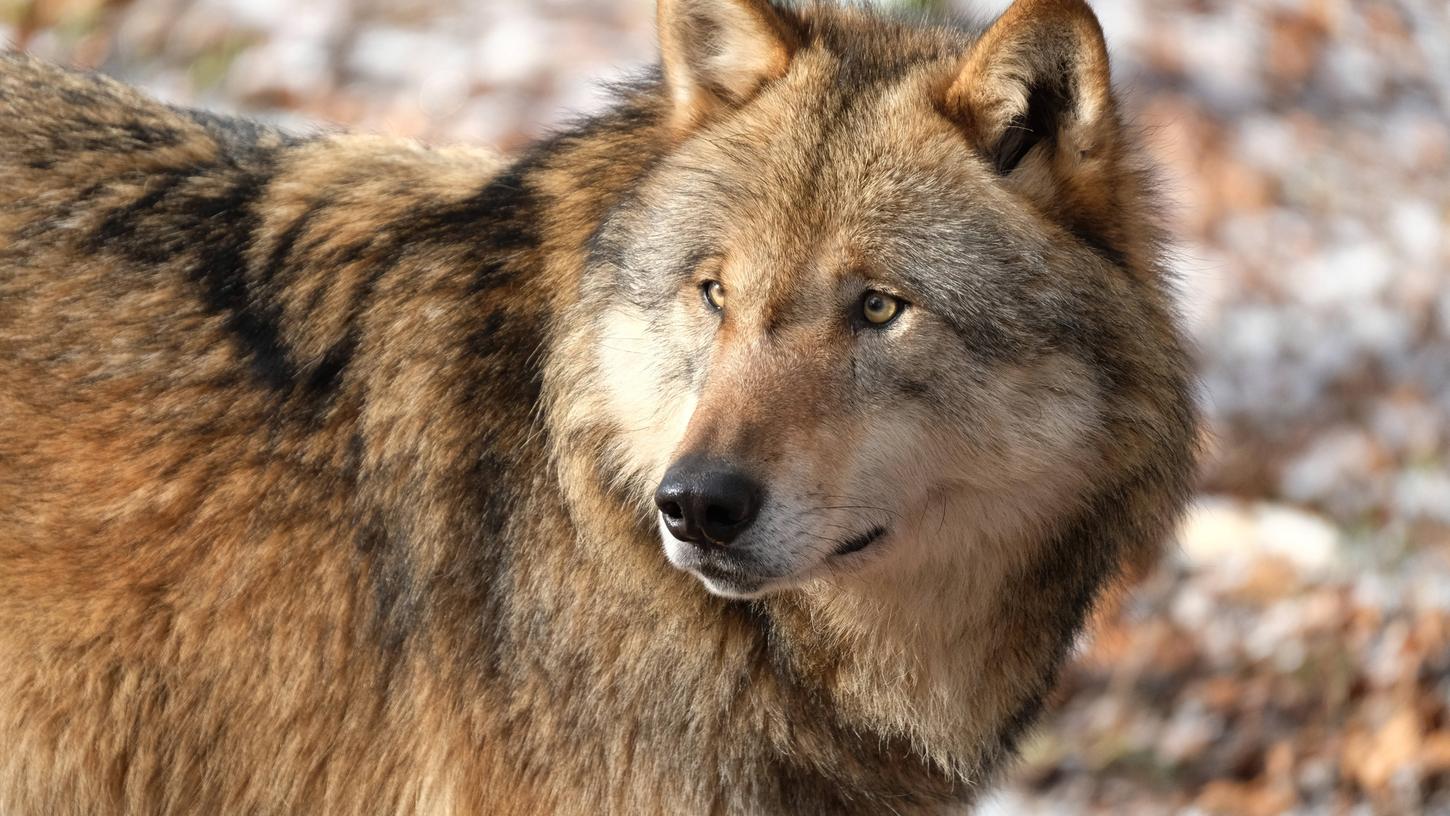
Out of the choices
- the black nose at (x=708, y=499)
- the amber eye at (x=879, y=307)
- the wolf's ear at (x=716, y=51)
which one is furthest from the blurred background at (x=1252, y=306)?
the black nose at (x=708, y=499)

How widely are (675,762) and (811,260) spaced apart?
1.19 meters

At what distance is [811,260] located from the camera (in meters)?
3.11

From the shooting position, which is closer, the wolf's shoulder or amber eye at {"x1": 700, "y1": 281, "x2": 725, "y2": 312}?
amber eye at {"x1": 700, "y1": 281, "x2": 725, "y2": 312}

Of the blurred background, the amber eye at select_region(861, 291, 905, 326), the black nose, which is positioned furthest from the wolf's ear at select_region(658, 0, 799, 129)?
the blurred background

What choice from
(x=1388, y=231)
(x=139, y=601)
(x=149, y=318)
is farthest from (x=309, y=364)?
(x=1388, y=231)

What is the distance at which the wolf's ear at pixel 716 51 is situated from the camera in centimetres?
333

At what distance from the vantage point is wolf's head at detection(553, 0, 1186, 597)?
3.00 m

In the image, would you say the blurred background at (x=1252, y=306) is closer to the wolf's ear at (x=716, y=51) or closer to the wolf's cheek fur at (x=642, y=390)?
the wolf's ear at (x=716, y=51)

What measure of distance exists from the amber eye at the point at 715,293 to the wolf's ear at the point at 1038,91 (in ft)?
2.13

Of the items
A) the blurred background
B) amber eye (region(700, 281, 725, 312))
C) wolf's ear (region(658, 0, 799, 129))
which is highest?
wolf's ear (region(658, 0, 799, 129))

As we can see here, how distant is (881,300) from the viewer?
3.11 m

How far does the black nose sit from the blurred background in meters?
2.66

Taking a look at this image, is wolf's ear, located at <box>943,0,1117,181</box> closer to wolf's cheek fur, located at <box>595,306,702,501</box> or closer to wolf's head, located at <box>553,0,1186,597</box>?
wolf's head, located at <box>553,0,1186,597</box>

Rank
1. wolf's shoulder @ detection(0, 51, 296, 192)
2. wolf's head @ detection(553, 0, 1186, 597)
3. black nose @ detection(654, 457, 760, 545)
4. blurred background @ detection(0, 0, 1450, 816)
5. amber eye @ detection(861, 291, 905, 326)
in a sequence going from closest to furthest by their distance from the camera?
black nose @ detection(654, 457, 760, 545) → wolf's head @ detection(553, 0, 1186, 597) → amber eye @ detection(861, 291, 905, 326) → wolf's shoulder @ detection(0, 51, 296, 192) → blurred background @ detection(0, 0, 1450, 816)
